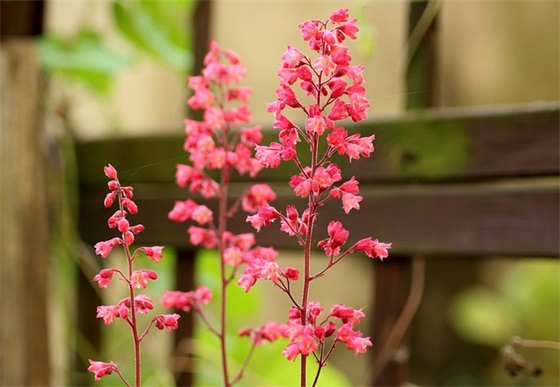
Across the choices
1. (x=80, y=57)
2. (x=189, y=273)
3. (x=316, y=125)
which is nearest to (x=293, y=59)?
(x=316, y=125)

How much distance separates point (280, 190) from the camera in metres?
1.06

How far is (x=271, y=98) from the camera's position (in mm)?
1343

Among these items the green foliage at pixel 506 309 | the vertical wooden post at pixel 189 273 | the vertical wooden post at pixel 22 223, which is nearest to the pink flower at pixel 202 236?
the vertical wooden post at pixel 189 273

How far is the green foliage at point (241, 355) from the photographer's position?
3.34 ft

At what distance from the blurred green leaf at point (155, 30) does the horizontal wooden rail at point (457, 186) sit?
0.42 meters

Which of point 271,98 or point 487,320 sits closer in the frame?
point 271,98

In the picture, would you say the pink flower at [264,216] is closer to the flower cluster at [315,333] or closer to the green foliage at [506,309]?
the flower cluster at [315,333]

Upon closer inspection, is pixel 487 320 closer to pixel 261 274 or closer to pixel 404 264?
pixel 404 264

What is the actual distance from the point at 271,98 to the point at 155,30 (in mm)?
269

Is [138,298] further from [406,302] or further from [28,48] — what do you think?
[28,48]

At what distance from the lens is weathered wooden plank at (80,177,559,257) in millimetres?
890

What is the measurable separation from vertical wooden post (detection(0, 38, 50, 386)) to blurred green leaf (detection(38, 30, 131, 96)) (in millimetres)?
51

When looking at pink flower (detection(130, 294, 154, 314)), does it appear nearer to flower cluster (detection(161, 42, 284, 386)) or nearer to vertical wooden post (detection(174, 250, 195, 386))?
flower cluster (detection(161, 42, 284, 386))

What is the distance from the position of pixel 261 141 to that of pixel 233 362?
0.68 m
